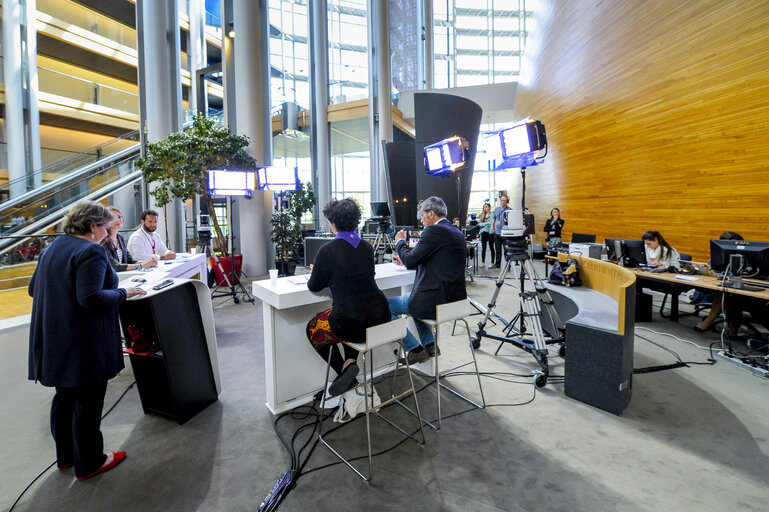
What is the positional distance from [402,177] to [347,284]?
7.21 meters

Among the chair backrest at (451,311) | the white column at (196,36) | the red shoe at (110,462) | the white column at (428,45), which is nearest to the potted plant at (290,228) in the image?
the chair backrest at (451,311)

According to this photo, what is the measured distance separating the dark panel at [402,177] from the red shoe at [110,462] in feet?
25.1

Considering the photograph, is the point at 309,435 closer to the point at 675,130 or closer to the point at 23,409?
the point at 23,409

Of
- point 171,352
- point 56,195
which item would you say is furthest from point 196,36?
point 171,352

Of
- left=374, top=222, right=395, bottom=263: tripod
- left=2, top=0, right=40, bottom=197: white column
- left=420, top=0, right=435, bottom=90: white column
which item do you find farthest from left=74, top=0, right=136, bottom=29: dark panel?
left=374, top=222, right=395, bottom=263: tripod

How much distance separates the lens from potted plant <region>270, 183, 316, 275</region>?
799 centimetres

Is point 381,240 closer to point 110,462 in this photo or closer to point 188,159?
point 188,159

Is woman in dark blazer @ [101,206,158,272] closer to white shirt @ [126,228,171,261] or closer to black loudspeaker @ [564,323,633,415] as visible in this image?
white shirt @ [126,228,171,261]

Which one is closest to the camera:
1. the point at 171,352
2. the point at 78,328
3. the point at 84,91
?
the point at 78,328

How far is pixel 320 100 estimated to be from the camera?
11.2m

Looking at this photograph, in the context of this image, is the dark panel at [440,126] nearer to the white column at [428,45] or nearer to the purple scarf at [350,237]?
the purple scarf at [350,237]

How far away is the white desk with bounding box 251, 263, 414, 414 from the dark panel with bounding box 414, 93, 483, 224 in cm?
510

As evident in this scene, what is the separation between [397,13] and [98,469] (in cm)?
1571

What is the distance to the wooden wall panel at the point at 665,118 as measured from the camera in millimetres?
4724
